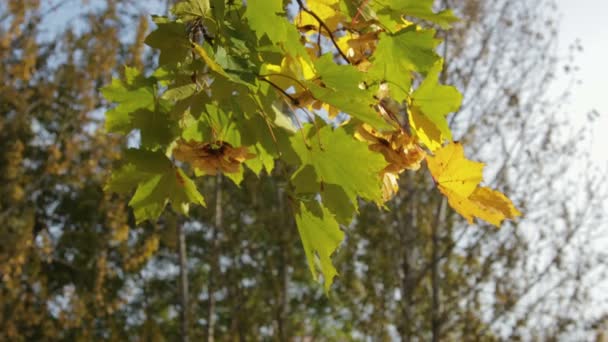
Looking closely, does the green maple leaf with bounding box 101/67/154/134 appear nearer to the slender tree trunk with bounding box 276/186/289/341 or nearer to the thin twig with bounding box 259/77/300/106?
the thin twig with bounding box 259/77/300/106

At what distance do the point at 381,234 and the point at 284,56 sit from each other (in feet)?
20.2

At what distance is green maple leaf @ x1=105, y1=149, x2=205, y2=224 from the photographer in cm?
75

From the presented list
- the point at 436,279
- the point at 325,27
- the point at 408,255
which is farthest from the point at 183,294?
the point at 325,27

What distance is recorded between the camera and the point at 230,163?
0.71 metres

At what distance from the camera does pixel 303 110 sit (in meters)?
0.67

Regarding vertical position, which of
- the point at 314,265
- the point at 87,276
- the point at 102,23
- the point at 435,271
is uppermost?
the point at 102,23

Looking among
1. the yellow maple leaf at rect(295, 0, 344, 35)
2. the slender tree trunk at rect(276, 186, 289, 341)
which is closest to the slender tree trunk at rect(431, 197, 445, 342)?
the slender tree trunk at rect(276, 186, 289, 341)

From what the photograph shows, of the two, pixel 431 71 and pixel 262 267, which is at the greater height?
pixel 262 267

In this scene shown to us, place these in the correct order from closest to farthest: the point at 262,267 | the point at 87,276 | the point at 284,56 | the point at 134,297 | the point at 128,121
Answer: the point at 284,56
the point at 128,121
the point at 262,267
the point at 87,276
the point at 134,297

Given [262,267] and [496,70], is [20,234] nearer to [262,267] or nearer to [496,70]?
[262,267]

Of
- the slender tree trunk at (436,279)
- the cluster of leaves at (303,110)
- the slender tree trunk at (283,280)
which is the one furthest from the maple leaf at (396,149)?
the slender tree trunk at (283,280)

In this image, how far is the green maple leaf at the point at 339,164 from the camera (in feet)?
2.18

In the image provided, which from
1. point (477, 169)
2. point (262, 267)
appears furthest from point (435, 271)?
point (477, 169)

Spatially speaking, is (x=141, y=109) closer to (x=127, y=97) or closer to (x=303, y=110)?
(x=127, y=97)
